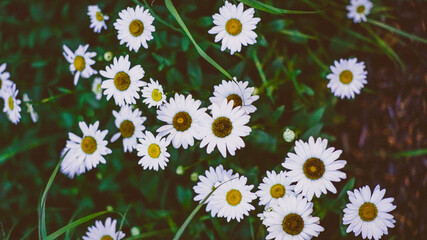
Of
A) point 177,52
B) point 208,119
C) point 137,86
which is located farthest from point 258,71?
point 137,86

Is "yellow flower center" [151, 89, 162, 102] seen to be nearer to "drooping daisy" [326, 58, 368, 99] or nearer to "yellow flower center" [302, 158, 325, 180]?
"yellow flower center" [302, 158, 325, 180]

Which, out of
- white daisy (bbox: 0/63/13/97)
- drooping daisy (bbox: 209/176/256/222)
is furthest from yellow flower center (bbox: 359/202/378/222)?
white daisy (bbox: 0/63/13/97)

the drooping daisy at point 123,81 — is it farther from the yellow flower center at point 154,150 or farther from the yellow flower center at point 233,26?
the yellow flower center at point 233,26

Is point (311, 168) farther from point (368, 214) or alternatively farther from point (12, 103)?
point (12, 103)

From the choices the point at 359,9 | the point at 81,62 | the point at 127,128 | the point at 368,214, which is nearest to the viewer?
the point at 368,214

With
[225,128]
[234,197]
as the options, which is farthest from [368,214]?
[225,128]

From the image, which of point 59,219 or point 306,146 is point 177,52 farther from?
point 59,219

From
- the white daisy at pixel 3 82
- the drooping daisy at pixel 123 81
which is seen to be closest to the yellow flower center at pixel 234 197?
the drooping daisy at pixel 123 81
